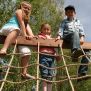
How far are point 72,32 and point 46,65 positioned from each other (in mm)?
444

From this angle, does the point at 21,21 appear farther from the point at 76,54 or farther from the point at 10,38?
the point at 76,54

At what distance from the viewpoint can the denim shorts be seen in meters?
3.94

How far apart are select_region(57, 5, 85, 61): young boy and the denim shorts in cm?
23

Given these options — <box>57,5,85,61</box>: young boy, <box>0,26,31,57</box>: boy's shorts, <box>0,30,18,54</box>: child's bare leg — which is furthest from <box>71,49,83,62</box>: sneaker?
<box>0,30,18,54</box>: child's bare leg

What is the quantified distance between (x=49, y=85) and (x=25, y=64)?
12.7 inches

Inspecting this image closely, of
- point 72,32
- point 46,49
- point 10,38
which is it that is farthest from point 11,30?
→ point 72,32

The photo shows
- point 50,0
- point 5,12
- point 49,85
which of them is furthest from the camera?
point 50,0

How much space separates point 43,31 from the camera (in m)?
4.14

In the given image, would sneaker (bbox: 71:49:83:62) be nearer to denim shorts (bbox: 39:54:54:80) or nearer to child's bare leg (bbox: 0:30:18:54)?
denim shorts (bbox: 39:54:54:80)

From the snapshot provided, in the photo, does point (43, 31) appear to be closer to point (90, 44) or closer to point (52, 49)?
point (52, 49)

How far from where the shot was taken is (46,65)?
3988mm

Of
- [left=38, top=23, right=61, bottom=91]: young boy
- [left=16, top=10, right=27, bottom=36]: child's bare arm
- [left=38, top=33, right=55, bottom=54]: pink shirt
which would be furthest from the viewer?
[left=38, top=33, right=55, bottom=54]: pink shirt

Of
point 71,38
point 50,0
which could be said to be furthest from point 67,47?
point 50,0

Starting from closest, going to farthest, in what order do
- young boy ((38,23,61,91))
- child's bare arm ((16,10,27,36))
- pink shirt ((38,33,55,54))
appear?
young boy ((38,23,61,91))
child's bare arm ((16,10,27,36))
pink shirt ((38,33,55,54))
